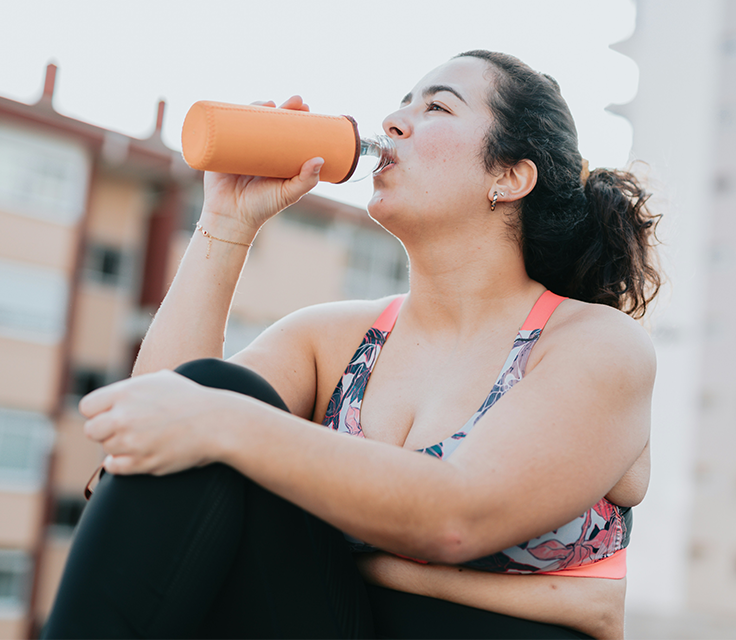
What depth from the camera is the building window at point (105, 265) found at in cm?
1095

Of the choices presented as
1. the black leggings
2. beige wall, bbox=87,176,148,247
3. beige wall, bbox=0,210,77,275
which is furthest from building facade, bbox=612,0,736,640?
the black leggings

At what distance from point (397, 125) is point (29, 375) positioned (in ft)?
32.7

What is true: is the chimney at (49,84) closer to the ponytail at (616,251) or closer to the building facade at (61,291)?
the building facade at (61,291)

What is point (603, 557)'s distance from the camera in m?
1.04

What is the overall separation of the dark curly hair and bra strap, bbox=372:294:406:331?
249 mm

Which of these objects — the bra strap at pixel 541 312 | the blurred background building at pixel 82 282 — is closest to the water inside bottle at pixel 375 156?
the bra strap at pixel 541 312

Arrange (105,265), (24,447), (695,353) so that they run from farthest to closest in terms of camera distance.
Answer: (695,353)
(105,265)
(24,447)

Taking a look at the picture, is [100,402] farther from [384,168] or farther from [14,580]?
[14,580]

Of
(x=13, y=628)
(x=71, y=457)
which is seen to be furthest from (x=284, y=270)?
(x=13, y=628)

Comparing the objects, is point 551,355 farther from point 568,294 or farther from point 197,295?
point 197,295

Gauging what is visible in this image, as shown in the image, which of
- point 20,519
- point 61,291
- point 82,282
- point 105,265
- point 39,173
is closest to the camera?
point 20,519

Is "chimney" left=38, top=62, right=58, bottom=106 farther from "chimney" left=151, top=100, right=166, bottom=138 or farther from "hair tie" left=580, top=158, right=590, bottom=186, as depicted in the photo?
"hair tie" left=580, top=158, right=590, bottom=186

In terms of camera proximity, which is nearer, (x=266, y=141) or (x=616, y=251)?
(x=266, y=141)

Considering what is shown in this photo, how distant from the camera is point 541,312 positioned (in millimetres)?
1172
